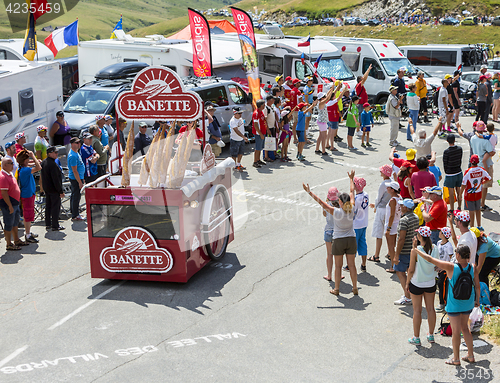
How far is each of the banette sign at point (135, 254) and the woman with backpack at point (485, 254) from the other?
441cm

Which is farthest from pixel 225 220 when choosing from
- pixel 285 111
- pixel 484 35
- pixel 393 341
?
pixel 484 35

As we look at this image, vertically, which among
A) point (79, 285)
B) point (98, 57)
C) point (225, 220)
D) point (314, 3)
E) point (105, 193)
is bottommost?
point (79, 285)

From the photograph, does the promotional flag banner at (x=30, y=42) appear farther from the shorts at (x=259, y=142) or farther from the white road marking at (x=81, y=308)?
the white road marking at (x=81, y=308)

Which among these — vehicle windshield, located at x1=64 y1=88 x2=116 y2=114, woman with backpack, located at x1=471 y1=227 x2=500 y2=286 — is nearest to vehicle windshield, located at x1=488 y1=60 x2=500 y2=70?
Result: vehicle windshield, located at x1=64 y1=88 x2=116 y2=114

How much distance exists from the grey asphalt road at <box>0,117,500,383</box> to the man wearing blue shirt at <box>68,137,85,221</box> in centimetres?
85

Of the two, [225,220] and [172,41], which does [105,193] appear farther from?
[172,41]

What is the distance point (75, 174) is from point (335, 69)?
15.0 m

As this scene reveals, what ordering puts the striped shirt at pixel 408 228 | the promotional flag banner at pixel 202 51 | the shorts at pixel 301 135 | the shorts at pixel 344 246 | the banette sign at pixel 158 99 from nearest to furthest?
the striped shirt at pixel 408 228
the shorts at pixel 344 246
the banette sign at pixel 158 99
the shorts at pixel 301 135
the promotional flag banner at pixel 202 51

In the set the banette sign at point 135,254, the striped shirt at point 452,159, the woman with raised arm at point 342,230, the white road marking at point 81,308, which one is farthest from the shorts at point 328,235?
the striped shirt at point 452,159

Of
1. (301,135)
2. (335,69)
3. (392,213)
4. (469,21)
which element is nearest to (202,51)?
(301,135)

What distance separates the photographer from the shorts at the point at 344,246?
8008mm

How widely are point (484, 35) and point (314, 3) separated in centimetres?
4900

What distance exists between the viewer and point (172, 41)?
71.1 ft

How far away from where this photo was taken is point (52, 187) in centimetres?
1080
